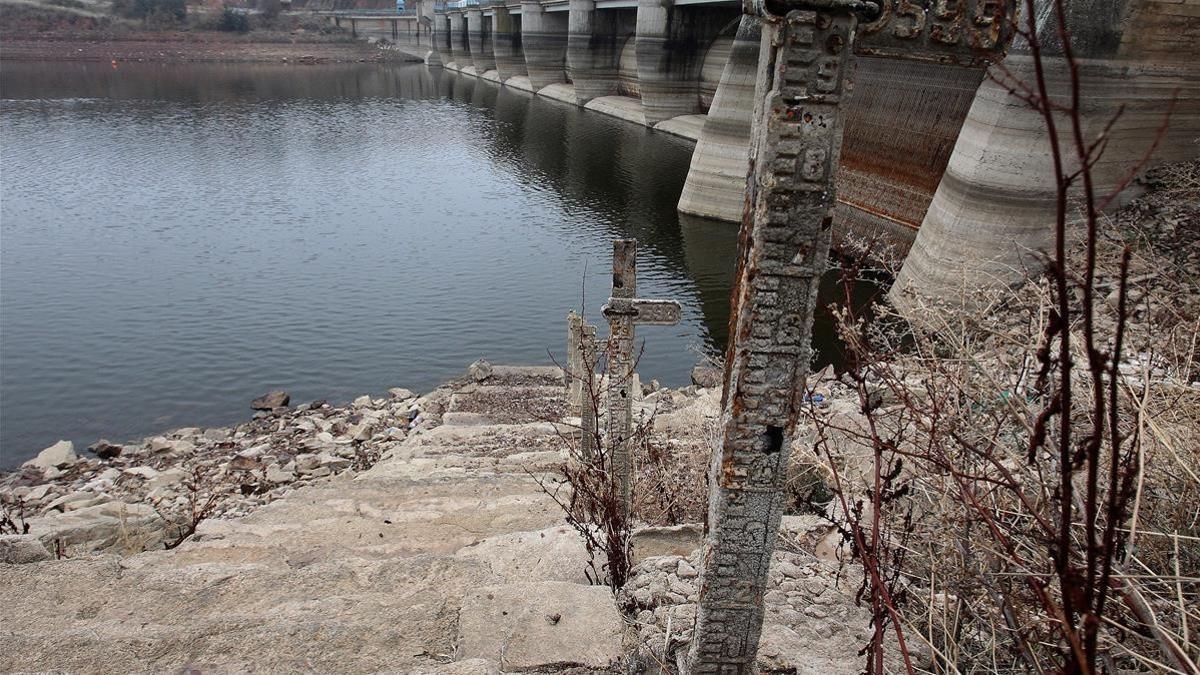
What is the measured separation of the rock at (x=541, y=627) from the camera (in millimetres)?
3479

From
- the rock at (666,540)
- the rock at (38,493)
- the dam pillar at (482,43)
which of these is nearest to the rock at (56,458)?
the rock at (38,493)

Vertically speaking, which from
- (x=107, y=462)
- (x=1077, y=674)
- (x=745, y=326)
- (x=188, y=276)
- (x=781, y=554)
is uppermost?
(x=745, y=326)

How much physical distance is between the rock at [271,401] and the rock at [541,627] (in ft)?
39.8

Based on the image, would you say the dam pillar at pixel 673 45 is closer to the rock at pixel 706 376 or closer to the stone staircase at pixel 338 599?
the rock at pixel 706 376

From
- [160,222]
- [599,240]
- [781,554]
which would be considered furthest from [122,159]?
[781,554]

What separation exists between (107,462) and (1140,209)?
20500 mm

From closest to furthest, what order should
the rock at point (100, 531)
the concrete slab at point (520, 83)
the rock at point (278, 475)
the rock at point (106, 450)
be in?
the rock at point (100, 531), the rock at point (278, 475), the rock at point (106, 450), the concrete slab at point (520, 83)

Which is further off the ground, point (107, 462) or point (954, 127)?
point (954, 127)

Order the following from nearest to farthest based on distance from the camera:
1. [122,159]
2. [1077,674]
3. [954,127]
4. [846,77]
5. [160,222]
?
[1077,674], [846,77], [954,127], [160,222], [122,159]

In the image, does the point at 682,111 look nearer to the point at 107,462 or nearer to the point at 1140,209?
the point at 1140,209

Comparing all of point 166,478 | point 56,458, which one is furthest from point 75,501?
point 56,458

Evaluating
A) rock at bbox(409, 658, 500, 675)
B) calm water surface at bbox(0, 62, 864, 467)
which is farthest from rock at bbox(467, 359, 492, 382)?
rock at bbox(409, 658, 500, 675)

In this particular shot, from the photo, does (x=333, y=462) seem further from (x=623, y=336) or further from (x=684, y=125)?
(x=684, y=125)

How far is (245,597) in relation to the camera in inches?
177
